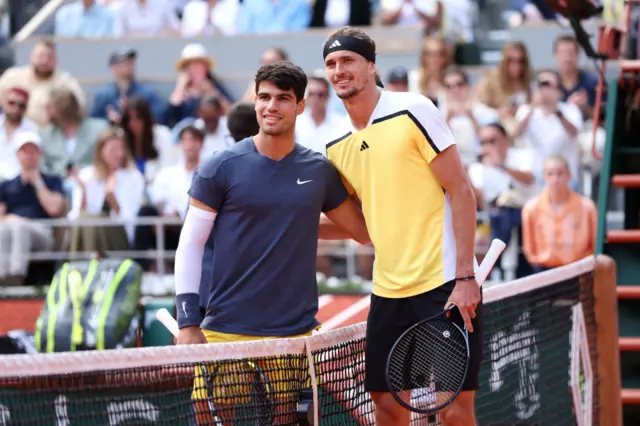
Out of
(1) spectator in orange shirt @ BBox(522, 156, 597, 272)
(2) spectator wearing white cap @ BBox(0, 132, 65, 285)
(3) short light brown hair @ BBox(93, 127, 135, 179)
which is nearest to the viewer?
(1) spectator in orange shirt @ BBox(522, 156, 597, 272)

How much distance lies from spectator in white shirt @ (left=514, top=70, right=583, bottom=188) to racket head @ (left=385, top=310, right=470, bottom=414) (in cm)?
667

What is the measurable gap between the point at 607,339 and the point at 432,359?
2.64 m

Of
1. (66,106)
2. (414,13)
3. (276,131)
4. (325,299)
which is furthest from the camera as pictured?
(414,13)

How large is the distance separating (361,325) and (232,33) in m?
10.3

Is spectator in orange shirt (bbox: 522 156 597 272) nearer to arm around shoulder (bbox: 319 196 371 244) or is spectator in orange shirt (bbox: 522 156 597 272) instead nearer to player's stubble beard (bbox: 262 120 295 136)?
arm around shoulder (bbox: 319 196 371 244)

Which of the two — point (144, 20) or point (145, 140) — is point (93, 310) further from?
point (144, 20)

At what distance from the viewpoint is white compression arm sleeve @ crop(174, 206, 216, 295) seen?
499cm

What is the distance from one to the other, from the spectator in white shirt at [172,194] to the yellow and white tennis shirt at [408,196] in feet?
21.7

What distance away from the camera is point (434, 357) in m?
5.14

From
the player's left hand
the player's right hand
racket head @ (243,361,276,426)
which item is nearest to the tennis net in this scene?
racket head @ (243,361,276,426)

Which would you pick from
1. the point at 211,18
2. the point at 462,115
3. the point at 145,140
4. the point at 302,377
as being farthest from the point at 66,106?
the point at 302,377

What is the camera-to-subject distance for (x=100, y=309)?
890cm

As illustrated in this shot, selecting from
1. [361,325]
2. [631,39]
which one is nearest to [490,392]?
[361,325]

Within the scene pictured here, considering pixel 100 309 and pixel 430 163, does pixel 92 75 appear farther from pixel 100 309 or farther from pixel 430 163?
pixel 430 163
